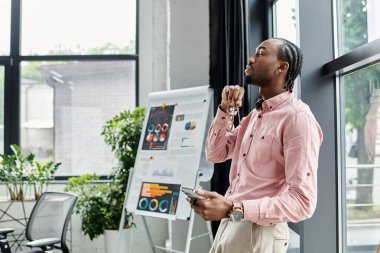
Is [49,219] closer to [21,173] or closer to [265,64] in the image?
[21,173]

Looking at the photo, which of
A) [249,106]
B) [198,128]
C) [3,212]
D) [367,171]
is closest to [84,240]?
[3,212]

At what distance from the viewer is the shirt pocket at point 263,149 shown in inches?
60.0

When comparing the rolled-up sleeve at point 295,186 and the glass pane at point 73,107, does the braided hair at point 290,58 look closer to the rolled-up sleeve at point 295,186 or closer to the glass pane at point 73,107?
the rolled-up sleeve at point 295,186

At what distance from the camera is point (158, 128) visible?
3.43 meters

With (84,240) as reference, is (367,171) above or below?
above

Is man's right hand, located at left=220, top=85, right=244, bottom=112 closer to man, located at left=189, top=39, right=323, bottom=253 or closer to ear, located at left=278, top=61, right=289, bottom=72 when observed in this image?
man, located at left=189, top=39, right=323, bottom=253

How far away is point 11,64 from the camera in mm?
4746

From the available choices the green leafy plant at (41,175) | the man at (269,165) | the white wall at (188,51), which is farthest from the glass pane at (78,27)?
the man at (269,165)

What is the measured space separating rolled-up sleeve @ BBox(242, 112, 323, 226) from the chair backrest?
1969 mm

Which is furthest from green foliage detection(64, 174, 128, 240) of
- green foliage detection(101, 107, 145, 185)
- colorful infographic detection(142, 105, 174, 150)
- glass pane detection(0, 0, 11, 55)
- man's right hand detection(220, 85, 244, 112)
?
man's right hand detection(220, 85, 244, 112)

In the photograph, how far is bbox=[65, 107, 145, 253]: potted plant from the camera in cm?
396

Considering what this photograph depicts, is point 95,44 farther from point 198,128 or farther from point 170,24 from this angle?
point 198,128

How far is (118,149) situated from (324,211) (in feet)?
7.38

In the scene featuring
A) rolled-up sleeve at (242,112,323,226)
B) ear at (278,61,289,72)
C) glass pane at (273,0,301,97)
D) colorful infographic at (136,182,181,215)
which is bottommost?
colorful infographic at (136,182,181,215)
